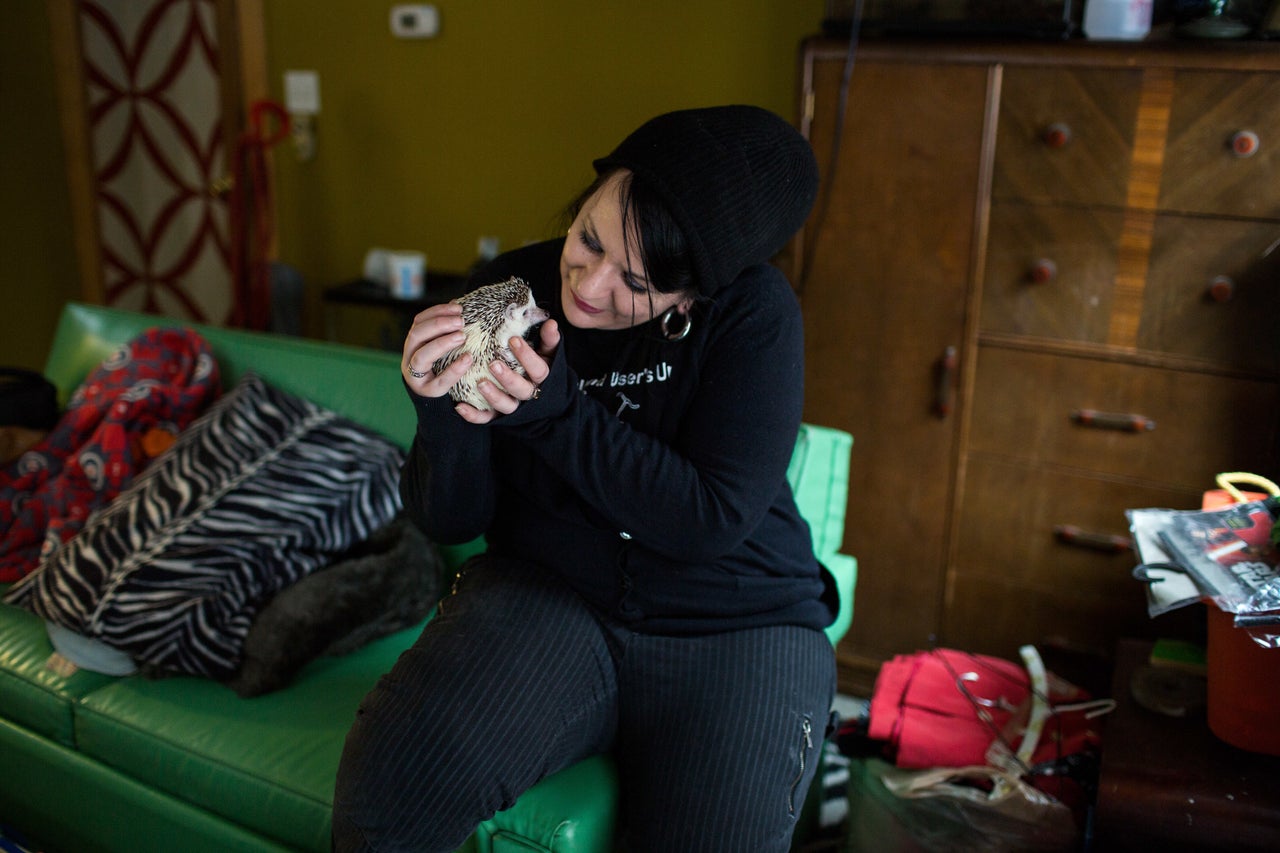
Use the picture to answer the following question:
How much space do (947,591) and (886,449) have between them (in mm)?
333

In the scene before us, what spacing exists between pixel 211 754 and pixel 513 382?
0.78 m

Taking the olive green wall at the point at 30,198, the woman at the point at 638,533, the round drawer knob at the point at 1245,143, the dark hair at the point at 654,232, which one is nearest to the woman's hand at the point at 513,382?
the woman at the point at 638,533

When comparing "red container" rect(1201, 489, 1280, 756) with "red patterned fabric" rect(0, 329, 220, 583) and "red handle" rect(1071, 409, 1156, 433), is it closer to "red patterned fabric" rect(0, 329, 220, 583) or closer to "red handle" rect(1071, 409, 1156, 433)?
"red handle" rect(1071, 409, 1156, 433)

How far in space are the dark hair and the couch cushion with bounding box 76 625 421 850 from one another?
0.81 metres

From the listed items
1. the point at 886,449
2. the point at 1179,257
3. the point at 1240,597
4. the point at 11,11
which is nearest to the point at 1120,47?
the point at 1179,257

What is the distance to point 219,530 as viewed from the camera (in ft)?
5.76

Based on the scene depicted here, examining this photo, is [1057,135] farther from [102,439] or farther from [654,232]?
[102,439]

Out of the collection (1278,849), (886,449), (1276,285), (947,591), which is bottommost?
(947,591)

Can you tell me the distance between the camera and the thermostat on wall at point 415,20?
311 cm

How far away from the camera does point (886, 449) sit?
2.25 m

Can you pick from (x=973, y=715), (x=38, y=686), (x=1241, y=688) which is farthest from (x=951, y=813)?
(x=38, y=686)

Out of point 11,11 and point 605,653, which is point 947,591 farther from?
point 11,11

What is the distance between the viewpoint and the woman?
3.87ft


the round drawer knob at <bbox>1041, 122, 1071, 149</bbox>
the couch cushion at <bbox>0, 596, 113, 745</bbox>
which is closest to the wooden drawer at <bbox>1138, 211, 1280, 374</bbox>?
the round drawer knob at <bbox>1041, 122, 1071, 149</bbox>
